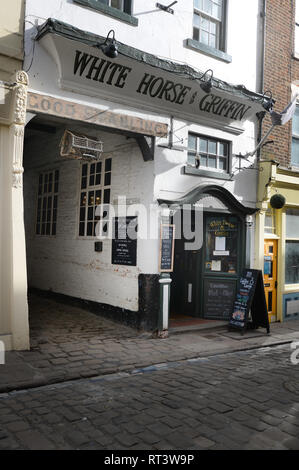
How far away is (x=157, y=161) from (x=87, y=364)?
13.6 feet

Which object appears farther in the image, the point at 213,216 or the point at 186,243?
the point at 186,243

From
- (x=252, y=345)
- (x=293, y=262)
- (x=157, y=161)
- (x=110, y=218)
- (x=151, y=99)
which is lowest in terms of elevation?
(x=252, y=345)

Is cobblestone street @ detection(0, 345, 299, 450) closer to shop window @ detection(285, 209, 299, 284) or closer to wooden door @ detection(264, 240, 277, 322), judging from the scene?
wooden door @ detection(264, 240, 277, 322)

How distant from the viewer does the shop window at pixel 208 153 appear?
8.98m

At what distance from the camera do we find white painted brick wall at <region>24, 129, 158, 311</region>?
8.33 m

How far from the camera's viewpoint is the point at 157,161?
8133 mm

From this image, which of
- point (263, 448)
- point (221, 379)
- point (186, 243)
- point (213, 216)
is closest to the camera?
point (263, 448)

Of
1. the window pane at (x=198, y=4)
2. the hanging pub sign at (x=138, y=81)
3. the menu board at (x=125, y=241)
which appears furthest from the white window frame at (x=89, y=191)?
the window pane at (x=198, y=4)

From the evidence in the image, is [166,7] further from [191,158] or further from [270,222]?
[270,222]

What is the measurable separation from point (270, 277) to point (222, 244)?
1847mm

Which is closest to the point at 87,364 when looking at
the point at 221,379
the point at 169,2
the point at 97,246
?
the point at 221,379

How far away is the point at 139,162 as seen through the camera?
8438 mm

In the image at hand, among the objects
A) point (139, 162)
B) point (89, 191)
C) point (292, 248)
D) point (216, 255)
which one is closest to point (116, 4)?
point (139, 162)

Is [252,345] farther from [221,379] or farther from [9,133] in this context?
[9,133]
